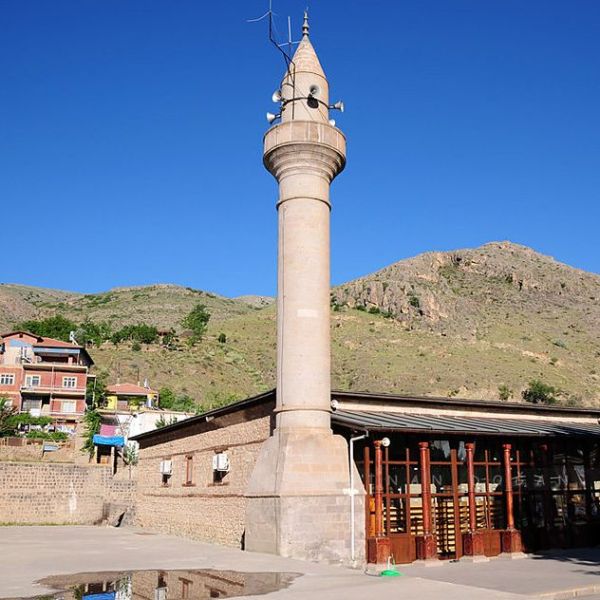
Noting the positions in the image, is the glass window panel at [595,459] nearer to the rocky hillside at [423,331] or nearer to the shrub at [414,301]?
the rocky hillside at [423,331]

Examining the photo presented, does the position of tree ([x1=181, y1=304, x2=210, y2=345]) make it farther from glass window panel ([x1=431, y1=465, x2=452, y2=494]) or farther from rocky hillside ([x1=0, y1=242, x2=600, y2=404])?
glass window panel ([x1=431, y1=465, x2=452, y2=494])

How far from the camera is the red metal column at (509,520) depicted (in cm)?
1661

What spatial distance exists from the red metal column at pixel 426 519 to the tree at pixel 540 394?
179 ft

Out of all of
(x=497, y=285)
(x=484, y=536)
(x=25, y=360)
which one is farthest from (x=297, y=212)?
(x=497, y=285)

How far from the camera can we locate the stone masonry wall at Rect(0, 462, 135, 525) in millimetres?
32281

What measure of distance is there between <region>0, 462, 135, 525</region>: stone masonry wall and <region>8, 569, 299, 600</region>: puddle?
20.4 meters

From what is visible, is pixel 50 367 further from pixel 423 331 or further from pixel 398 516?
pixel 423 331

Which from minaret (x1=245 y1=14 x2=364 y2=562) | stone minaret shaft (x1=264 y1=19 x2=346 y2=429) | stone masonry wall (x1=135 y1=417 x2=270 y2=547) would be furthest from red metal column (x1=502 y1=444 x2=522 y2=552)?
stone masonry wall (x1=135 y1=417 x2=270 y2=547)

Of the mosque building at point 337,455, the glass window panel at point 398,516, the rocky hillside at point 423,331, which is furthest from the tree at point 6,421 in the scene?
the glass window panel at point 398,516

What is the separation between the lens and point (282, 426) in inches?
635

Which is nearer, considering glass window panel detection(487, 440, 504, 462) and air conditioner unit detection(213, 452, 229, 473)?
glass window panel detection(487, 440, 504, 462)

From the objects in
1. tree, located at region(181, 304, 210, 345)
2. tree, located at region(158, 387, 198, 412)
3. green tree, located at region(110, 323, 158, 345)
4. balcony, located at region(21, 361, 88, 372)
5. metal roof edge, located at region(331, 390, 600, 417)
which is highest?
tree, located at region(181, 304, 210, 345)

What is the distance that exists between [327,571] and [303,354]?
16.5 ft

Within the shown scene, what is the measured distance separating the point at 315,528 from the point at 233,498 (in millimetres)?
4879
